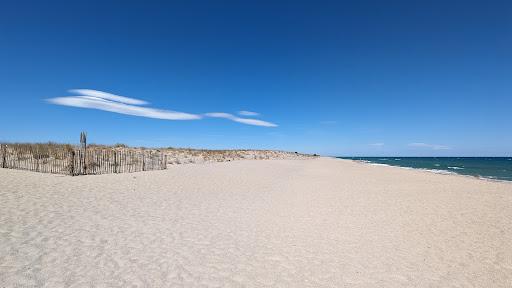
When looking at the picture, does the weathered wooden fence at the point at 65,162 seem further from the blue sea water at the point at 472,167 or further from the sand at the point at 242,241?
the blue sea water at the point at 472,167

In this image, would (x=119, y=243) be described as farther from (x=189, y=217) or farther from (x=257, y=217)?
(x=257, y=217)

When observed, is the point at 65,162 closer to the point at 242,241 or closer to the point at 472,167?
the point at 242,241

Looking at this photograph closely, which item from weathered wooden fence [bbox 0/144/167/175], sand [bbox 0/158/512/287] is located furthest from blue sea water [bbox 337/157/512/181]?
weathered wooden fence [bbox 0/144/167/175]

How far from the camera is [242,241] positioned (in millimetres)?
7105

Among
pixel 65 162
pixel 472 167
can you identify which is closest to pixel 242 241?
pixel 65 162

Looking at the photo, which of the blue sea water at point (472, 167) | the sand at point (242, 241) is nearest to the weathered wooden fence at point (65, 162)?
the sand at point (242, 241)

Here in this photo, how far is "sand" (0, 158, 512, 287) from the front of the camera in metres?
5.14

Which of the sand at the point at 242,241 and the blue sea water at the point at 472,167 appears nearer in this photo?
→ the sand at the point at 242,241

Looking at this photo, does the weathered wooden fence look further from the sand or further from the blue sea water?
the blue sea water

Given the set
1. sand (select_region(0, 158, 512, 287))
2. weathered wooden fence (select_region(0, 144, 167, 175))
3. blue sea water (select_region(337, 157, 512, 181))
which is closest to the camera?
sand (select_region(0, 158, 512, 287))

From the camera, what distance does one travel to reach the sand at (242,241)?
16.9 feet

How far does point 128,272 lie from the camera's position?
16.7ft

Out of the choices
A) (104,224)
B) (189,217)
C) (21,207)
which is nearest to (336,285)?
(189,217)

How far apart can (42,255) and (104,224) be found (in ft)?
7.77
